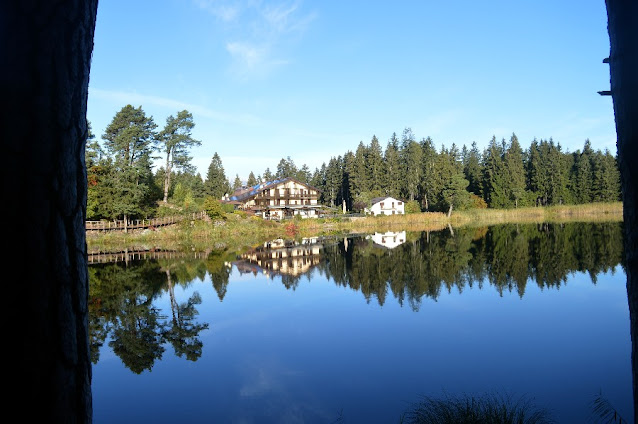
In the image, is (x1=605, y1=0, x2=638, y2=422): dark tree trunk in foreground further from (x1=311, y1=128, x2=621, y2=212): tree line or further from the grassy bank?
(x1=311, y1=128, x2=621, y2=212): tree line

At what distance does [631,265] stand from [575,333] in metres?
9.16

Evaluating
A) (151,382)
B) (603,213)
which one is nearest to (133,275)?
(151,382)

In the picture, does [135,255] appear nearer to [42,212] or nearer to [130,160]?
[130,160]

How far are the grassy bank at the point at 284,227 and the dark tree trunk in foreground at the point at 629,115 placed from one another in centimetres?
2850

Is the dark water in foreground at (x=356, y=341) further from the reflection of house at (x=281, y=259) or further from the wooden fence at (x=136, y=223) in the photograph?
the wooden fence at (x=136, y=223)

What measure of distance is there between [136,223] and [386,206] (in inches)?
1566

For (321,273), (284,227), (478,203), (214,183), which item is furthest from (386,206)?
(321,273)

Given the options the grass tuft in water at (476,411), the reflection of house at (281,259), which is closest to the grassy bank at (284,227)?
the reflection of house at (281,259)

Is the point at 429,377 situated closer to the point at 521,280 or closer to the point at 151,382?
the point at 151,382

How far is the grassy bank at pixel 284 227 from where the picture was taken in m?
32.4

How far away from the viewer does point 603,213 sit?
56.2 m

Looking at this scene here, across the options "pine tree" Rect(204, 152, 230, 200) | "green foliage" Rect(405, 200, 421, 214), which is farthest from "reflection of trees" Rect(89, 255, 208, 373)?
"pine tree" Rect(204, 152, 230, 200)

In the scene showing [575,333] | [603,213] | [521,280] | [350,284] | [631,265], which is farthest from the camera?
[603,213]

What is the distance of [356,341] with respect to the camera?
9438 mm
